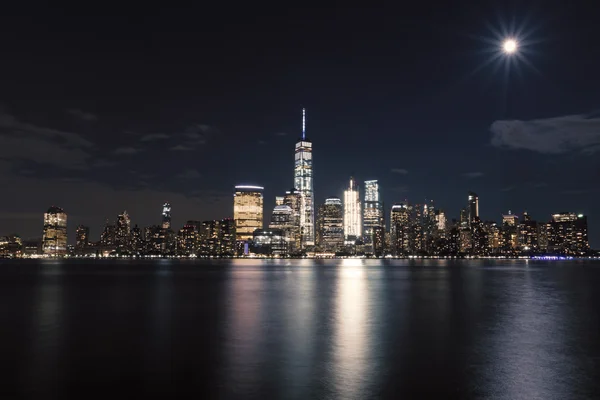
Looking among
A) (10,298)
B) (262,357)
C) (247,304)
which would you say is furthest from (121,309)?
(262,357)

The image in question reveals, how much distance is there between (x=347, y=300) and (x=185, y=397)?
40.7 meters

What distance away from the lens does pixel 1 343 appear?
29.7m

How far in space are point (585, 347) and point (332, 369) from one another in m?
15.1

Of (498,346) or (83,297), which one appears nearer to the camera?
(498,346)

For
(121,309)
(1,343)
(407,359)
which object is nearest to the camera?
(407,359)

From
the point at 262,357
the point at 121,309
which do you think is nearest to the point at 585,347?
the point at 262,357

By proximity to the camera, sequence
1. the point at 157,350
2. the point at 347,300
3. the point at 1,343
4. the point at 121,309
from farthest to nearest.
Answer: the point at 347,300, the point at 121,309, the point at 1,343, the point at 157,350

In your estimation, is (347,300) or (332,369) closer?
(332,369)

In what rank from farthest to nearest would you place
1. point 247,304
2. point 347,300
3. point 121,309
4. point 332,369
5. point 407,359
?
point 347,300 < point 247,304 < point 121,309 < point 407,359 < point 332,369

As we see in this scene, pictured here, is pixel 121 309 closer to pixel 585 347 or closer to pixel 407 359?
pixel 407 359

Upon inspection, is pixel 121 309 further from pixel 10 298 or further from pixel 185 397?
pixel 185 397

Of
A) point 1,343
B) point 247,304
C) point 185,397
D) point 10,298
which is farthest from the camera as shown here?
point 10,298

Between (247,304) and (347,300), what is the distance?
440 inches

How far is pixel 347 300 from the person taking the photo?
57.0 m
